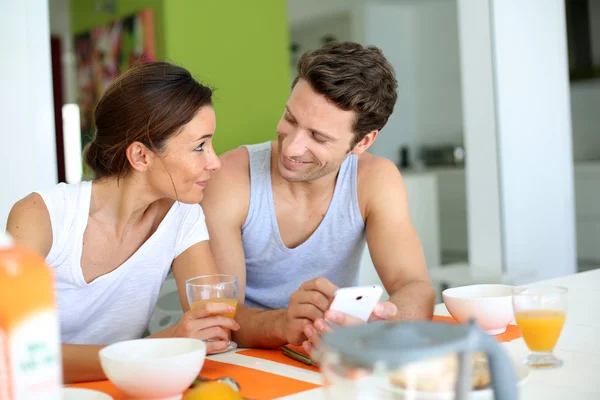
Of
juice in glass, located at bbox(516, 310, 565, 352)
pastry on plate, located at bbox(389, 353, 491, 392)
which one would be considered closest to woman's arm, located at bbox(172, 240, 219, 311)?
juice in glass, located at bbox(516, 310, 565, 352)

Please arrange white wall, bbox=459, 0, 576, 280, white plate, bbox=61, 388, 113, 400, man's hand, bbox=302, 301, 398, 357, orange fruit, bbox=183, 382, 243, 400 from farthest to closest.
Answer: white wall, bbox=459, 0, 576, 280
man's hand, bbox=302, 301, 398, 357
white plate, bbox=61, 388, 113, 400
orange fruit, bbox=183, 382, 243, 400

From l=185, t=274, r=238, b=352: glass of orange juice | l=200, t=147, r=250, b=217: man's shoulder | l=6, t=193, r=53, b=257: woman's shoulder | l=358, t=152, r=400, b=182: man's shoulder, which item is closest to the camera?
l=185, t=274, r=238, b=352: glass of orange juice

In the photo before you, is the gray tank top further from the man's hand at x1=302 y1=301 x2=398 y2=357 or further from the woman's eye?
the man's hand at x1=302 y1=301 x2=398 y2=357

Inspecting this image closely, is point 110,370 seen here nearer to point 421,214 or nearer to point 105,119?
point 105,119

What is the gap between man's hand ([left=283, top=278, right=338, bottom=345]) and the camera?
129 centimetres

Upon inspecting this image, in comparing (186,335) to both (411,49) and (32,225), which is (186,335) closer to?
(32,225)

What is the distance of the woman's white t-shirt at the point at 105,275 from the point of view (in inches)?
62.9

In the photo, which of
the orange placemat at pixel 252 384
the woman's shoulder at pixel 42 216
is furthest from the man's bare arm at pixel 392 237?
the woman's shoulder at pixel 42 216

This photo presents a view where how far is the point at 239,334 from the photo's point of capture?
58.0 inches

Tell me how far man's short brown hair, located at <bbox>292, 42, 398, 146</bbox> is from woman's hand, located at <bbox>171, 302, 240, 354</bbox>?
0.73m

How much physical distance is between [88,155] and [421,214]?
10.2 ft

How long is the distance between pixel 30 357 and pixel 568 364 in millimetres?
854

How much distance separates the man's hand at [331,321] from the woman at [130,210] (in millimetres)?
519

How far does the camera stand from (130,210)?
1707mm
